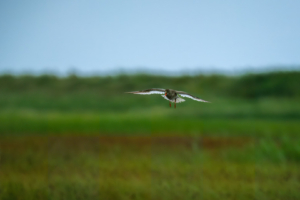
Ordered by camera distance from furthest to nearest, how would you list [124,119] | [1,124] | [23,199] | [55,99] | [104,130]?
[55,99] → [1,124] → [124,119] → [104,130] → [23,199]

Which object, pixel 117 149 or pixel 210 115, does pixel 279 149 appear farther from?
Answer: pixel 117 149

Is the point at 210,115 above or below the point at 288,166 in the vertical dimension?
above

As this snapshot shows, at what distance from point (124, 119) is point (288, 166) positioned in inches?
306

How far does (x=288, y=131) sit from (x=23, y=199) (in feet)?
34.3

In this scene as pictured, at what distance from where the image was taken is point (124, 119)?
1438 centimetres

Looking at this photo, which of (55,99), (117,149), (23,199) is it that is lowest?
(23,199)

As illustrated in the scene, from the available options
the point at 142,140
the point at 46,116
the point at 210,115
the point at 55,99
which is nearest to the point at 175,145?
the point at 142,140

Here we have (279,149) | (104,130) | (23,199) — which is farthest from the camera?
(104,130)

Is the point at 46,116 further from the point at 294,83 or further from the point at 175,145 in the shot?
the point at 294,83

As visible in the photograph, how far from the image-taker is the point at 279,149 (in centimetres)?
1108

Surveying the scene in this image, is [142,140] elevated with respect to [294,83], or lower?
lower

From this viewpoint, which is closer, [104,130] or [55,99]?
[104,130]

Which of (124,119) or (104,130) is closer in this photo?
(104,130)

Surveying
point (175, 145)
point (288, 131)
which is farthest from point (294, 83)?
point (175, 145)
